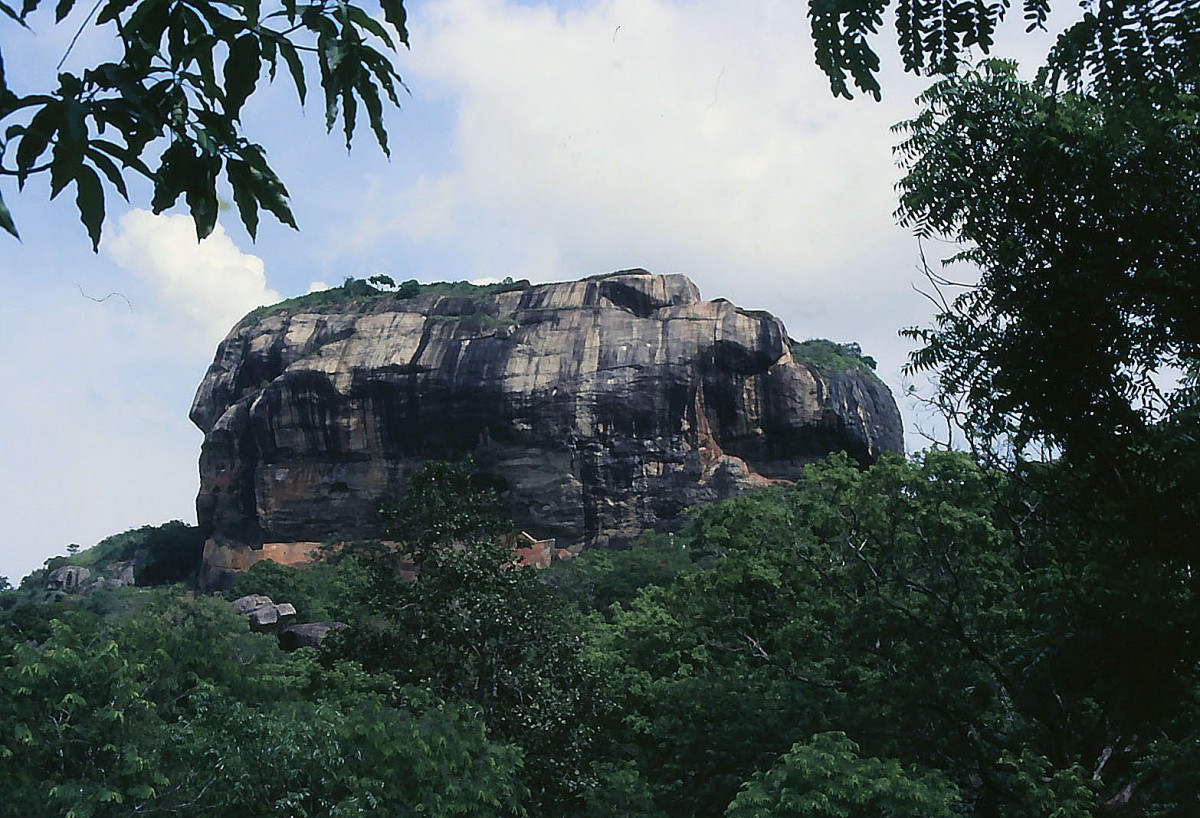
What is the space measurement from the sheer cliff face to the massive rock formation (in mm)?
58

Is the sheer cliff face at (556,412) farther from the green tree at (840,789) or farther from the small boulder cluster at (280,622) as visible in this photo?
the green tree at (840,789)

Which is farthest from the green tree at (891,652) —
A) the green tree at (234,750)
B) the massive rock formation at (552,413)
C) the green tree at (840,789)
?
the massive rock formation at (552,413)

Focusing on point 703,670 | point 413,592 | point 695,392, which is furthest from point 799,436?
point 413,592

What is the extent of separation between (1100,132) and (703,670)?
994 cm

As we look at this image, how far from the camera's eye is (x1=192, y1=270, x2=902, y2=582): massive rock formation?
140 ft

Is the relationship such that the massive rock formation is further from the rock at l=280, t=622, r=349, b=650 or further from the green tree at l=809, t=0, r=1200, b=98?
the green tree at l=809, t=0, r=1200, b=98

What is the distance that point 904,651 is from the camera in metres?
11.7

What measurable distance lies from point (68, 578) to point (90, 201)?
57.2 meters

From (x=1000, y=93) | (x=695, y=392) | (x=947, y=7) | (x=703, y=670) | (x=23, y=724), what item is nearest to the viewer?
(x=947, y=7)

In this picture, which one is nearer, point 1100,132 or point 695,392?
point 1100,132

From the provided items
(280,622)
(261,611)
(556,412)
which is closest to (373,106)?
(261,611)

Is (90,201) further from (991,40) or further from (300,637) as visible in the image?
(300,637)

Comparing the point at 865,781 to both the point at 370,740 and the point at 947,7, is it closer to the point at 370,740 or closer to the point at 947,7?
the point at 370,740

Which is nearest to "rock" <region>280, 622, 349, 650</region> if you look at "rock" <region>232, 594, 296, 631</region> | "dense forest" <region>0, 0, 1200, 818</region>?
"rock" <region>232, 594, 296, 631</region>
